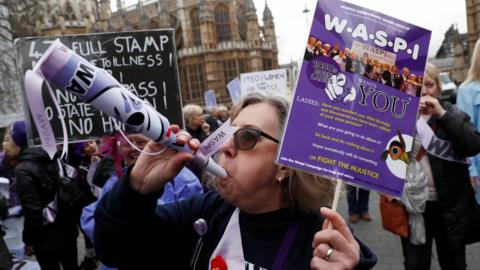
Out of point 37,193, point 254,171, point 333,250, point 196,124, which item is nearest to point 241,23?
point 196,124

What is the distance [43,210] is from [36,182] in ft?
1.28

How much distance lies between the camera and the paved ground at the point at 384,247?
15.6 ft

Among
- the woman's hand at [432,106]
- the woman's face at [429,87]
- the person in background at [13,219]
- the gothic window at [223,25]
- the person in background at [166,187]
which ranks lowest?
the person in background at [13,219]

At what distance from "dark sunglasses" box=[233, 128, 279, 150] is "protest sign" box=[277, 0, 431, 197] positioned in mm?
140

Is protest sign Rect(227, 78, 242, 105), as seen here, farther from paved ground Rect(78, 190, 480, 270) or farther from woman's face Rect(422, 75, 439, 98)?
woman's face Rect(422, 75, 439, 98)

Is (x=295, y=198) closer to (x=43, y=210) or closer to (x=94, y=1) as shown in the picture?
(x=43, y=210)

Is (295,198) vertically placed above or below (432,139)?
above

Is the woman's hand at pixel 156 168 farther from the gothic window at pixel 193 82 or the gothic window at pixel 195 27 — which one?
the gothic window at pixel 195 27

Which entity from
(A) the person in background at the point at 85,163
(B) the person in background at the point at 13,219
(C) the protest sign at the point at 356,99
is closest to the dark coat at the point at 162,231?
(C) the protest sign at the point at 356,99

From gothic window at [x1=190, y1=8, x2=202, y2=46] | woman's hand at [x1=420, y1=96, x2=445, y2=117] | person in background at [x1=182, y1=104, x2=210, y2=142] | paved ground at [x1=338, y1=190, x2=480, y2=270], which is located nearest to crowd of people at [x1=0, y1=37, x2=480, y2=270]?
woman's hand at [x1=420, y1=96, x2=445, y2=117]

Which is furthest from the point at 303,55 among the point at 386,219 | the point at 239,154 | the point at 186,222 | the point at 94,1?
the point at 94,1

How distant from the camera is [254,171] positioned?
1.62 meters

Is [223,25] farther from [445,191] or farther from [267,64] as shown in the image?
[445,191]

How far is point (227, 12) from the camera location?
4588cm
